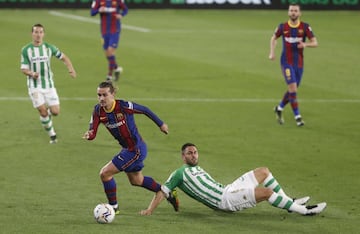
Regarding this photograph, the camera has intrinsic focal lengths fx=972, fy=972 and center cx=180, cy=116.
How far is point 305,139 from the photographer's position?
1952cm

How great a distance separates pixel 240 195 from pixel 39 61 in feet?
21.5

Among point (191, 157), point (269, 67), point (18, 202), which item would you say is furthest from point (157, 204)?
point (269, 67)

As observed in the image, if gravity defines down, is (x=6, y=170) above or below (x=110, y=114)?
below

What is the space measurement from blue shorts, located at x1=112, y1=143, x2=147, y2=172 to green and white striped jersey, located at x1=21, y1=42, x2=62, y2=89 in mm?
5297

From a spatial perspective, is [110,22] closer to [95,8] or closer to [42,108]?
[95,8]

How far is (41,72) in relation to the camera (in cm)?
1864

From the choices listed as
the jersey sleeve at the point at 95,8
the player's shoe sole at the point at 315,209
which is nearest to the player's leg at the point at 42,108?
the player's shoe sole at the point at 315,209

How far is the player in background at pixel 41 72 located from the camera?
724 inches

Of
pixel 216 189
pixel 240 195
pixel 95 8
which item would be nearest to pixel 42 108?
pixel 216 189

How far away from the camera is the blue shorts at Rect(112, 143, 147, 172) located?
13711 millimetres

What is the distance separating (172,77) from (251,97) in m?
3.19

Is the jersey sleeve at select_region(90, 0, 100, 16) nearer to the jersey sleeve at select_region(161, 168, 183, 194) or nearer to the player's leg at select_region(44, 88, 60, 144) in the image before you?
the player's leg at select_region(44, 88, 60, 144)

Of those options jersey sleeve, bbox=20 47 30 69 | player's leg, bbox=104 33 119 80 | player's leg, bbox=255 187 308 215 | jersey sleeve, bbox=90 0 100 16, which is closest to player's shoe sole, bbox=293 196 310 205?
player's leg, bbox=255 187 308 215

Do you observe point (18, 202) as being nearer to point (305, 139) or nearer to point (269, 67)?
point (305, 139)
